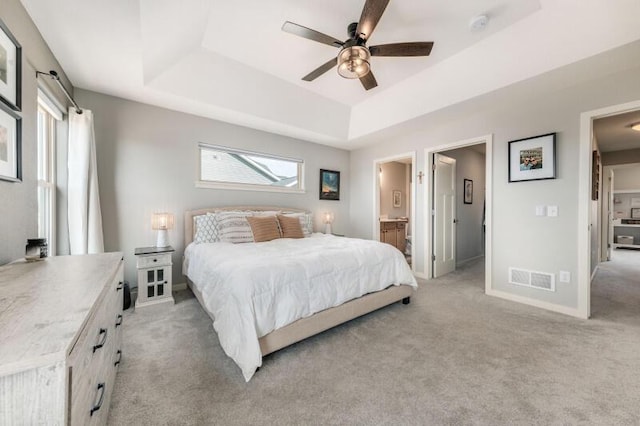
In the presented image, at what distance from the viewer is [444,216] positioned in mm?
4320

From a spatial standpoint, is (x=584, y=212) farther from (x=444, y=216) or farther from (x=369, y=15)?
(x=369, y=15)

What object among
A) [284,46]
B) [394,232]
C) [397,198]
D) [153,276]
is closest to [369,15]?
[284,46]

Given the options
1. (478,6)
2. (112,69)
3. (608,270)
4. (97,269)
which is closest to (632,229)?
(608,270)

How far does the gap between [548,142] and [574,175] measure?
447mm

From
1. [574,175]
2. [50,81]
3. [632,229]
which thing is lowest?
[632,229]

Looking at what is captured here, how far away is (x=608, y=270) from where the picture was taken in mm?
4656

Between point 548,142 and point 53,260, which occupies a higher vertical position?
point 548,142

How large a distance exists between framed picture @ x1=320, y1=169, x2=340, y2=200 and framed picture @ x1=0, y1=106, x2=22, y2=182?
3894 millimetres

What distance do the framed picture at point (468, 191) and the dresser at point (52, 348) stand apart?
5.80 meters

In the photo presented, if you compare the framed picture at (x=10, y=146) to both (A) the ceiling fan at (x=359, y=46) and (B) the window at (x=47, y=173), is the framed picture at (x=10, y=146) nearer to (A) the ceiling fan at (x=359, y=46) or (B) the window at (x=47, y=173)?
(B) the window at (x=47, y=173)

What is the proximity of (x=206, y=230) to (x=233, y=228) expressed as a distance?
364 millimetres

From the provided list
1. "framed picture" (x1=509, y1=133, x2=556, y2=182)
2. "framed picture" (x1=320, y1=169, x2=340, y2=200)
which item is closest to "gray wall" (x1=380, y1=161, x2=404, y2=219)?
"framed picture" (x1=320, y1=169, x2=340, y2=200)

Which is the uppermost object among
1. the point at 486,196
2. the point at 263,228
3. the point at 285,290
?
the point at 486,196

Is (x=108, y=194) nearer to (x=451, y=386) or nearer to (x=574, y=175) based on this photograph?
(x=451, y=386)
